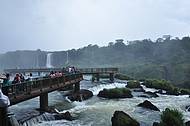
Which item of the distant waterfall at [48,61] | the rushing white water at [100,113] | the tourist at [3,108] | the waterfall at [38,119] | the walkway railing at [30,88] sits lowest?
the rushing white water at [100,113]

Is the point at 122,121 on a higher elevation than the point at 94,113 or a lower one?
higher

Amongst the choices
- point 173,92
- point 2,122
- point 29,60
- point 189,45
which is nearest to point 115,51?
point 29,60

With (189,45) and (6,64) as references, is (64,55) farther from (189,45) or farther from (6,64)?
(189,45)

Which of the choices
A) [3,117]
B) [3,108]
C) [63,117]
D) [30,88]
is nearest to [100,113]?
[63,117]

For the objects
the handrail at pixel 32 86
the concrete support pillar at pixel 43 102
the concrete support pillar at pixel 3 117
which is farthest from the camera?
the concrete support pillar at pixel 43 102

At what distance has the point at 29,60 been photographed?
6786 inches

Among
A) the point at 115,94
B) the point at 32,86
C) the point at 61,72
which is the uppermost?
the point at 61,72

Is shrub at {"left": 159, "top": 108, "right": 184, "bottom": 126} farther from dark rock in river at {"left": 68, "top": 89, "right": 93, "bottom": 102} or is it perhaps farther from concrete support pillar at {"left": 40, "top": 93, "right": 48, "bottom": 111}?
dark rock in river at {"left": 68, "top": 89, "right": 93, "bottom": 102}

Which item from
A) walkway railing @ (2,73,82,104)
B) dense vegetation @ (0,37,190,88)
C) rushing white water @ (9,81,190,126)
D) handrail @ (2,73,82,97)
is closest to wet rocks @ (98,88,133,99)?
rushing white water @ (9,81,190,126)

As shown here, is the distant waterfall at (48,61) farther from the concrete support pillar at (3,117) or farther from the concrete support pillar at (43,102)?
the concrete support pillar at (3,117)

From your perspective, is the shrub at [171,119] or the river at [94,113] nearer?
the shrub at [171,119]

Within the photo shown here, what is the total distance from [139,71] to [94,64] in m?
56.4

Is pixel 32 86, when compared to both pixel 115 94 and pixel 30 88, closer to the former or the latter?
Answer: pixel 30 88

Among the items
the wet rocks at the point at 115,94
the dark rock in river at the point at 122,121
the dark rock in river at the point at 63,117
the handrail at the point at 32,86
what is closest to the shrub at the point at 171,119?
the dark rock in river at the point at 122,121
